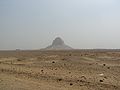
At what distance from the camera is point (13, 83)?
13328 mm

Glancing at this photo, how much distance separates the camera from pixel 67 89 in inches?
460

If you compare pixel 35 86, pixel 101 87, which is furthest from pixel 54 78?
pixel 101 87

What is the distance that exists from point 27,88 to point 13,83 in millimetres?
1779

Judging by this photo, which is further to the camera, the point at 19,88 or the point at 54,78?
the point at 54,78

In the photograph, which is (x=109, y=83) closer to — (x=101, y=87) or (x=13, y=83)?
(x=101, y=87)

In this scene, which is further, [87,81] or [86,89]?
[87,81]

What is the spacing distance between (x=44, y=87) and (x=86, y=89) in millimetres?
2142

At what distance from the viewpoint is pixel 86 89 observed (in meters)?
11.8

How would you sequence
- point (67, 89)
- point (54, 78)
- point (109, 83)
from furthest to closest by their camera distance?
1. point (54, 78)
2. point (109, 83)
3. point (67, 89)

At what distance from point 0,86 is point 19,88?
120cm

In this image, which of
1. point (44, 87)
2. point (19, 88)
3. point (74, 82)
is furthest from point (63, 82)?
point (19, 88)

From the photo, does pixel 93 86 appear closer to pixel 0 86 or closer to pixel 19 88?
pixel 19 88

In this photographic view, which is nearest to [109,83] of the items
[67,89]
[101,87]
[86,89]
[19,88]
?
[101,87]

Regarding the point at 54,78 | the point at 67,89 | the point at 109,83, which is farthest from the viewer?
the point at 54,78
